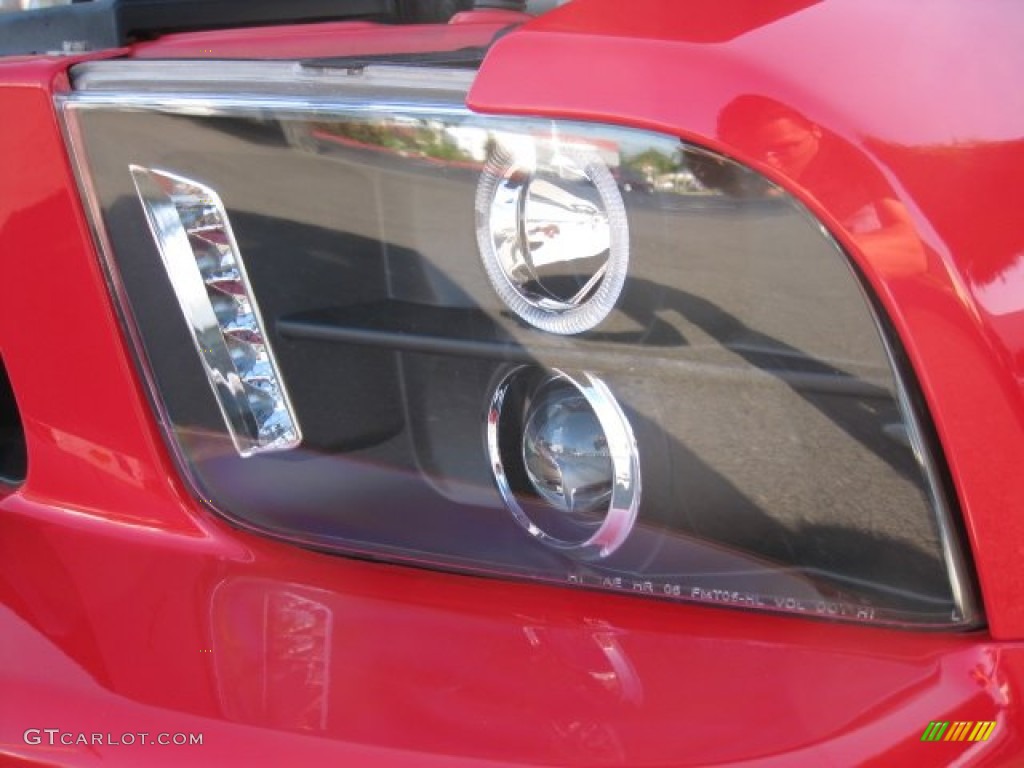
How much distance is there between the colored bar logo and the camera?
976mm

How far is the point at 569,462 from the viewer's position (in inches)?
49.5

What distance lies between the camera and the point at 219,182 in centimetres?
133

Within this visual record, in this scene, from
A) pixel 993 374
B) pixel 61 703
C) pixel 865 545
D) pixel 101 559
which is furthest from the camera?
pixel 101 559

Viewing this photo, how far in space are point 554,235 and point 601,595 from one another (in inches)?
14.1

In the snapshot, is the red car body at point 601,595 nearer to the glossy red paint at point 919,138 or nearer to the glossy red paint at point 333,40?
the glossy red paint at point 919,138

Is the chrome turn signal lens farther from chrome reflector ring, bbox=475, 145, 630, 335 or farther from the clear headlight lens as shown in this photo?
chrome reflector ring, bbox=475, 145, 630, 335

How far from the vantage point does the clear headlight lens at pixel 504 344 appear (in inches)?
42.9

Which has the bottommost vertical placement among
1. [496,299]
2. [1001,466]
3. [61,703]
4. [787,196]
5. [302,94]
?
[61,703]

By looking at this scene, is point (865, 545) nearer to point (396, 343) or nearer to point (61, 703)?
point (396, 343)

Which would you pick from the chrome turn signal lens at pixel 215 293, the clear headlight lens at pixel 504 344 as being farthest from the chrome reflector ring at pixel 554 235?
the chrome turn signal lens at pixel 215 293

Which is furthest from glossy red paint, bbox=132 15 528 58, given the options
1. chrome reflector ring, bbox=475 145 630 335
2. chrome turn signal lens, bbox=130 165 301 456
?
chrome reflector ring, bbox=475 145 630 335

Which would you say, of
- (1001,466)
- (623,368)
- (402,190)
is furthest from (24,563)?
(1001,466)

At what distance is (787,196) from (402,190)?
40cm

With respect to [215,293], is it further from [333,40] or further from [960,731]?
[960,731]
